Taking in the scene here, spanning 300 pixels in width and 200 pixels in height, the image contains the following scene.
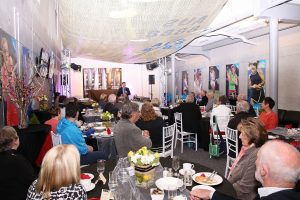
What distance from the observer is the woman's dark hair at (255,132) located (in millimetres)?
2492

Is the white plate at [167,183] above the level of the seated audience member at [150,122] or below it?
below

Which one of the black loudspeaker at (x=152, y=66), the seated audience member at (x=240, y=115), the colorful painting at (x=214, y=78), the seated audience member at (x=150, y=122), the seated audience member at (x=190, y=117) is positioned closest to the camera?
the seated audience member at (x=150, y=122)

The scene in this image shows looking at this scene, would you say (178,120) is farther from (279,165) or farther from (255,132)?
(279,165)

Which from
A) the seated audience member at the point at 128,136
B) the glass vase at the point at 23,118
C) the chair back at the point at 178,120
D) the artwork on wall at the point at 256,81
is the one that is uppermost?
the artwork on wall at the point at 256,81

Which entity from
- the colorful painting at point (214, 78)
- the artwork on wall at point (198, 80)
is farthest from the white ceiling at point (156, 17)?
the artwork on wall at point (198, 80)

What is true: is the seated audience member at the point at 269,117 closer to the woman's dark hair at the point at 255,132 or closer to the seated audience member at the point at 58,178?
the woman's dark hair at the point at 255,132

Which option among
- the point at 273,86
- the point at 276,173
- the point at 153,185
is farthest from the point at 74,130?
the point at 273,86

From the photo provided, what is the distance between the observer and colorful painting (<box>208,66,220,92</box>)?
1236 cm

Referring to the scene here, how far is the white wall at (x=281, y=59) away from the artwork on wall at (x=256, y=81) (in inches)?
7.6

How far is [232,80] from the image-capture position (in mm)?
11086

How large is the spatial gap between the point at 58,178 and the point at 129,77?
57.8 ft

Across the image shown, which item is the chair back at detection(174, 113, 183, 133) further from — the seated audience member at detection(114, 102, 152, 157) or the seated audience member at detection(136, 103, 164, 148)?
the seated audience member at detection(114, 102, 152, 157)

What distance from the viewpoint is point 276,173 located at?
1.49m

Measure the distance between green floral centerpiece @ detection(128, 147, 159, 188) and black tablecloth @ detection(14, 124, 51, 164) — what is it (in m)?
1.75
